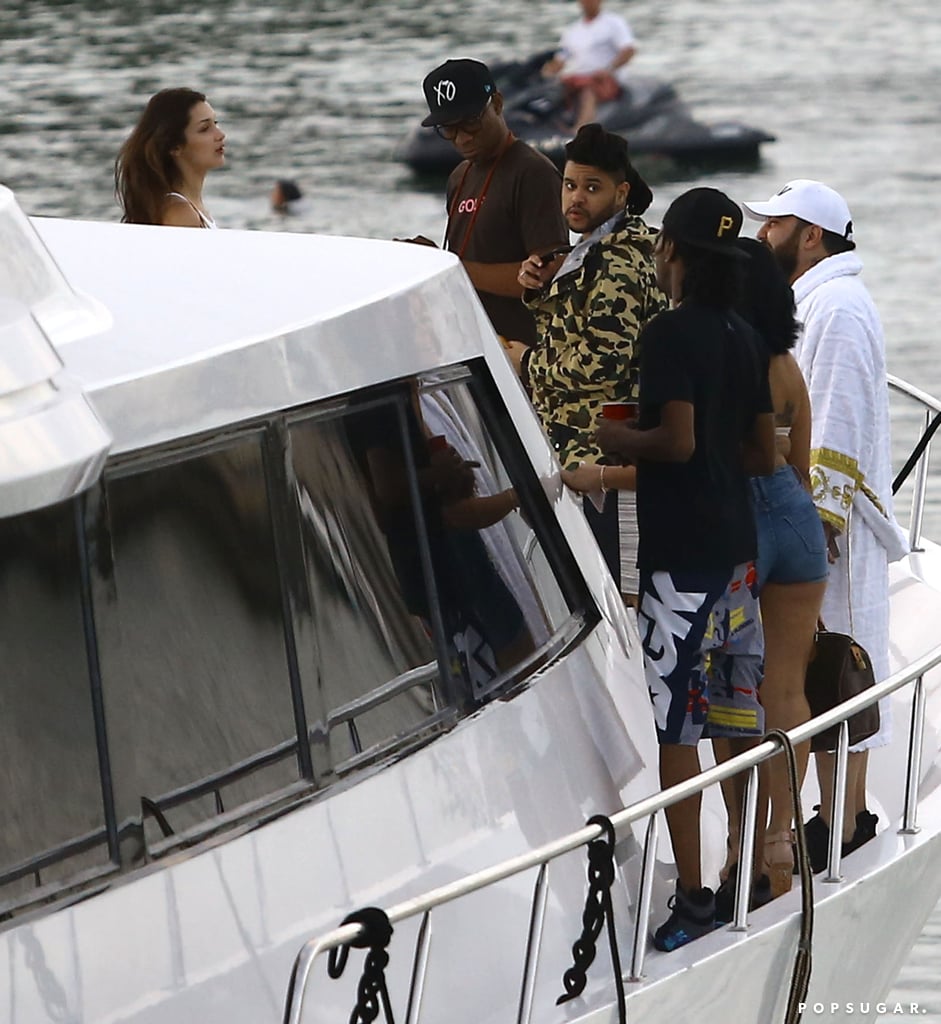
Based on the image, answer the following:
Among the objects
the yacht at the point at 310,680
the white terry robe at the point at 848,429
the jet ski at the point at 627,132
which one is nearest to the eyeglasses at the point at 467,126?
the white terry robe at the point at 848,429

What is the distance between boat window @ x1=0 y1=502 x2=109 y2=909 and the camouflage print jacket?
1995 mm

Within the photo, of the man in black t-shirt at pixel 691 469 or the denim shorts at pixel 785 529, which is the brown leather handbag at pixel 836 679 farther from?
the man in black t-shirt at pixel 691 469

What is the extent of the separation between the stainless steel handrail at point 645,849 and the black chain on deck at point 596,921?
40mm

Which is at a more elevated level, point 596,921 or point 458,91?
point 458,91

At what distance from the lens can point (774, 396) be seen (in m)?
5.04

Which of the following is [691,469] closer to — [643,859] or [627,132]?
[643,859]

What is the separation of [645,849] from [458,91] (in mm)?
2576

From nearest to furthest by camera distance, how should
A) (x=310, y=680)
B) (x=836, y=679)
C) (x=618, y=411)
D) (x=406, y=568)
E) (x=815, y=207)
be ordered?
(x=310, y=680)
(x=406, y=568)
(x=618, y=411)
(x=836, y=679)
(x=815, y=207)

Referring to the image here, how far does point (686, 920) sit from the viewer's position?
467cm

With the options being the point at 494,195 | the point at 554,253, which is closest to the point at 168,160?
the point at 494,195

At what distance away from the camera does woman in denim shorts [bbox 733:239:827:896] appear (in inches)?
196

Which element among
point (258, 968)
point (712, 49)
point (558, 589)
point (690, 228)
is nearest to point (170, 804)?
point (258, 968)

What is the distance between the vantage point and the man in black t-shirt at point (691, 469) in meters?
4.56

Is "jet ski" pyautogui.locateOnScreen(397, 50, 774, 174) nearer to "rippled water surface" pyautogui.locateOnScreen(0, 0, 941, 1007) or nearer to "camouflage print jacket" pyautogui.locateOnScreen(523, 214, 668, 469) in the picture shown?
"rippled water surface" pyautogui.locateOnScreen(0, 0, 941, 1007)
